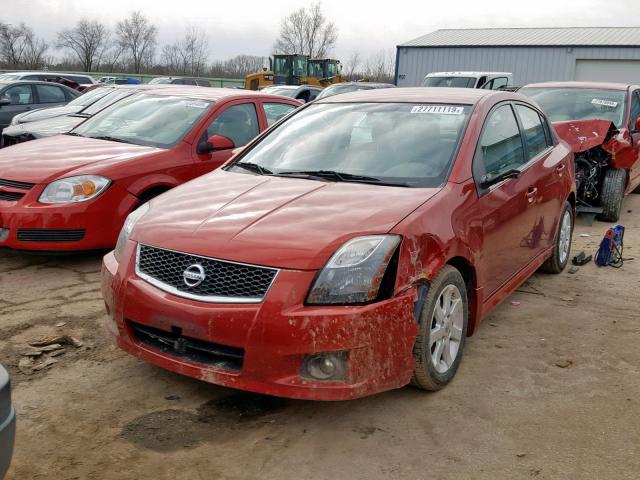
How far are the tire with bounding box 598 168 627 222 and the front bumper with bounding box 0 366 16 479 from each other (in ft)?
24.3

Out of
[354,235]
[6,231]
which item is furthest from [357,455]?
[6,231]

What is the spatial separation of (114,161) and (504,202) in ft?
11.0

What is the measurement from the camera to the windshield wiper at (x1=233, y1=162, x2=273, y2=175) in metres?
4.10

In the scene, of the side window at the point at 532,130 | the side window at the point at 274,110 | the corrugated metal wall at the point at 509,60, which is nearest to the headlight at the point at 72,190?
the side window at the point at 274,110

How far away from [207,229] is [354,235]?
73cm

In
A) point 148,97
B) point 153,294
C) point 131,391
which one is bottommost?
point 131,391

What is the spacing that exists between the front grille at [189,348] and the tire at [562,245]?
3360 millimetres

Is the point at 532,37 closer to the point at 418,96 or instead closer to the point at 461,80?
the point at 461,80

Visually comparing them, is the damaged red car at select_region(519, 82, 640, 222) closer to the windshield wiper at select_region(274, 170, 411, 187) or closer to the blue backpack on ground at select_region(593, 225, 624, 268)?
the blue backpack on ground at select_region(593, 225, 624, 268)

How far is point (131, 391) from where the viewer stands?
3393 mm

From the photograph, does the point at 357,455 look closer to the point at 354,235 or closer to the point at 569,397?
the point at 354,235

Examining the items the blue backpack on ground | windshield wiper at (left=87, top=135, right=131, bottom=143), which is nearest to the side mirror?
windshield wiper at (left=87, top=135, right=131, bottom=143)

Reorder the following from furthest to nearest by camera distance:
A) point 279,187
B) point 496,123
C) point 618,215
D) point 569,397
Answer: point 618,215 → point 496,123 → point 279,187 → point 569,397

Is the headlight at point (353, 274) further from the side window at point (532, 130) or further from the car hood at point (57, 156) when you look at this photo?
the car hood at point (57, 156)
